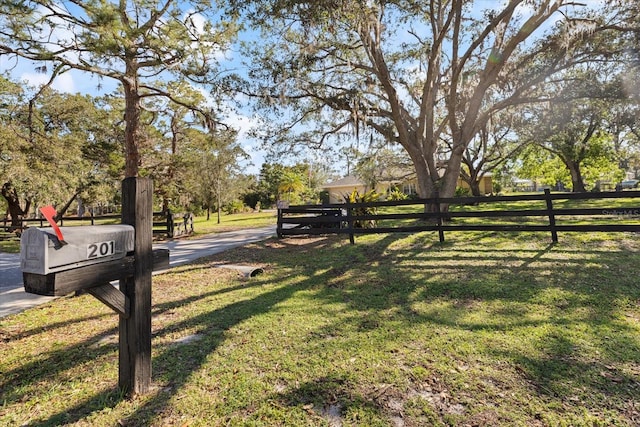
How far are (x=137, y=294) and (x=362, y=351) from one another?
1940 millimetres

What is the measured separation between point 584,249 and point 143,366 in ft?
24.2

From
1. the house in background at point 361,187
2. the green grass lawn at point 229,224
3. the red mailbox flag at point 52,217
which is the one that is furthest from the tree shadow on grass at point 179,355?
the house in background at point 361,187

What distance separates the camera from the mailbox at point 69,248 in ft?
5.44

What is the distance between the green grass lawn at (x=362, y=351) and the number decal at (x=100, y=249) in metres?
1.12

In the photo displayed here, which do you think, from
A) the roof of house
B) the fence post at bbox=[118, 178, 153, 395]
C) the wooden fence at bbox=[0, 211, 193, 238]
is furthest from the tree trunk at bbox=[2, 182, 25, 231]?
the roof of house

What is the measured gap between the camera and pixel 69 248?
177 cm

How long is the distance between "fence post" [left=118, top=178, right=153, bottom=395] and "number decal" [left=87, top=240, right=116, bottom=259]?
209 millimetres

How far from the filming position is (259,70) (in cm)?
1029

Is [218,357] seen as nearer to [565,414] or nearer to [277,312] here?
[277,312]

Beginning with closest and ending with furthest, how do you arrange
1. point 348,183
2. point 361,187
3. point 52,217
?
point 52,217
point 361,187
point 348,183

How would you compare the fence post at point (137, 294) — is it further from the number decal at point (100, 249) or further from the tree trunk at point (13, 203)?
the tree trunk at point (13, 203)

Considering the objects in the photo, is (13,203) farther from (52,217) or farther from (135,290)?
(52,217)

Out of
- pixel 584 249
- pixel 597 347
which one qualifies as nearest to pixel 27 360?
pixel 597 347

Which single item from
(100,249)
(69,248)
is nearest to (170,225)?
(100,249)
